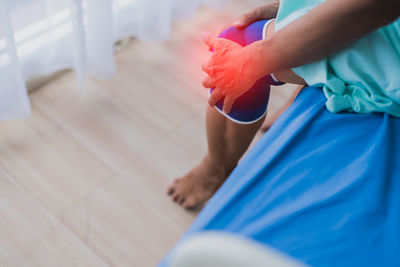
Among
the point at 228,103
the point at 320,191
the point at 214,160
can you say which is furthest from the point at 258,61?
the point at 214,160

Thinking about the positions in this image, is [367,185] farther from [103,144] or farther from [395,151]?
[103,144]

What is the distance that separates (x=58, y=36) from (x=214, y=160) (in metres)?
0.56

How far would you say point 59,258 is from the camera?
3.34 feet

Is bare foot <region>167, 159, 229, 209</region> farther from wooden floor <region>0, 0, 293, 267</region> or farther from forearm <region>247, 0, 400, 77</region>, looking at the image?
forearm <region>247, 0, 400, 77</region>

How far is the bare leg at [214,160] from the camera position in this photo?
100cm

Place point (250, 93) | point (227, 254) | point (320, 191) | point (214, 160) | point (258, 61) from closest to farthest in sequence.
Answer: point (227, 254) → point (320, 191) → point (258, 61) → point (250, 93) → point (214, 160)

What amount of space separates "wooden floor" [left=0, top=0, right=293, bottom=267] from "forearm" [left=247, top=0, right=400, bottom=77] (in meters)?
0.53

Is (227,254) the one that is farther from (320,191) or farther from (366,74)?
(366,74)

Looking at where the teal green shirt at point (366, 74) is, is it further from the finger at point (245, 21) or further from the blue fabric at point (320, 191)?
the finger at point (245, 21)

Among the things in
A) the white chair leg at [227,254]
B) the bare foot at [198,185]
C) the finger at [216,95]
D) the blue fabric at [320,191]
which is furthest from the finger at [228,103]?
the white chair leg at [227,254]

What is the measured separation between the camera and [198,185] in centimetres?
118

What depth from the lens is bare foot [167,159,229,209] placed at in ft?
3.80

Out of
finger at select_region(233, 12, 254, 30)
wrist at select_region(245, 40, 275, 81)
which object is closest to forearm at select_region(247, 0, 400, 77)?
wrist at select_region(245, 40, 275, 81)

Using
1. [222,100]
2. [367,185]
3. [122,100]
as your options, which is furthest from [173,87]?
[367,185]
